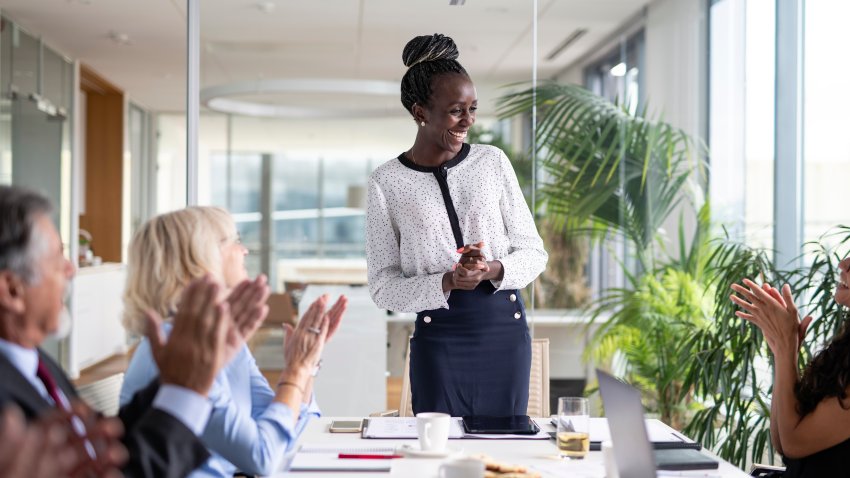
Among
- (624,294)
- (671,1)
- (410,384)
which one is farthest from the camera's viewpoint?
(671,1)

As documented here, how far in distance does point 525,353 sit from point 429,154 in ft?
2.30

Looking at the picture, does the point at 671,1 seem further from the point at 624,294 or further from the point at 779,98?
the point at 624,294

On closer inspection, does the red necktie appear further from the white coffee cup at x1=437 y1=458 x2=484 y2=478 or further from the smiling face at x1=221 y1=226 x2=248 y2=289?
the white coffee cup at x1=437 y1=458 x2=484 y2=478

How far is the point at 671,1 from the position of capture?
5125mm

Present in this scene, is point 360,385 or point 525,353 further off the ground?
point 525,353

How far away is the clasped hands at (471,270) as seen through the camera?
263cm

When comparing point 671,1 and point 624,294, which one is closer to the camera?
point 624,294

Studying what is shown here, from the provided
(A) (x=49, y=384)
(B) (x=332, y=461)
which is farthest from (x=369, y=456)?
(A) (x=49, y=384)

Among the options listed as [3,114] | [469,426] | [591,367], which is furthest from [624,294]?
[3,114]

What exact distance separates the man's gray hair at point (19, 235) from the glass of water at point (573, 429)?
1128 millimetres

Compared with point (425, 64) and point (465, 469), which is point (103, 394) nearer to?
point (465, 469)

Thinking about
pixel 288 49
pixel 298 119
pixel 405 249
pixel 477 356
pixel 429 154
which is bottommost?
pixel 477 356

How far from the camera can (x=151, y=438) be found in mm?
1344

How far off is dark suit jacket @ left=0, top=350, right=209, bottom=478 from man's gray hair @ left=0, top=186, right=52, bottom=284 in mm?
129
